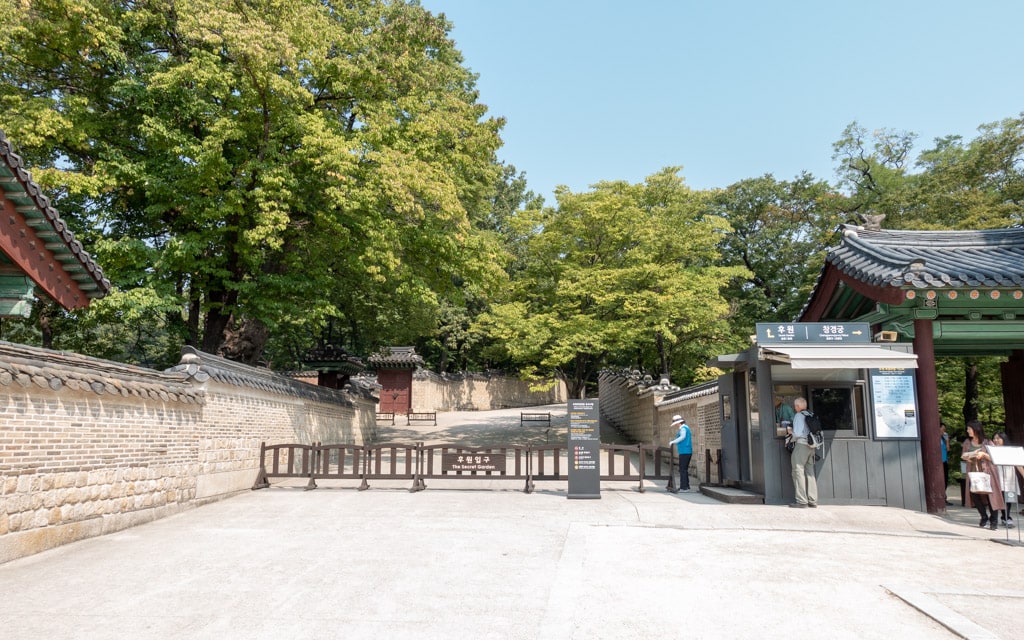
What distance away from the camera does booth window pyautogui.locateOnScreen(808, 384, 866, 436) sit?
33.4 ft

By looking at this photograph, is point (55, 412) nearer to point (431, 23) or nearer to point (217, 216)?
point (217, 216)

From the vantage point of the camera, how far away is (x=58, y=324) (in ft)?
63.0

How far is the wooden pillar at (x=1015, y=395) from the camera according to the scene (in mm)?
12117

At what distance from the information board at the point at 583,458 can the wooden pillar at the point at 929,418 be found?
535 centimetres

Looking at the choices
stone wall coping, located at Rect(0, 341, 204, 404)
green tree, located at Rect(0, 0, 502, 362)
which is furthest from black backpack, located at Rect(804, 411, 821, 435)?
stone wall coping, located at Rect(0, 341, 204, 404)

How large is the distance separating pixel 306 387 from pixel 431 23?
11.1 m

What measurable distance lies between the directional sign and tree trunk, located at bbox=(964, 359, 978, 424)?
37.0ft

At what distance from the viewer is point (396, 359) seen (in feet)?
121

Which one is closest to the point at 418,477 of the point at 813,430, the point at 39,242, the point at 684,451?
the point at 684,451

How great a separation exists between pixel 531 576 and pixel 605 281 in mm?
13742

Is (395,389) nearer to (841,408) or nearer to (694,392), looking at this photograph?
(694,392)

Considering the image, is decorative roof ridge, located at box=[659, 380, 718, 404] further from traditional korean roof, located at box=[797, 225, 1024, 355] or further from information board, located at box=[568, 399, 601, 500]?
information board, located at box=[568, 399, 601, 500]

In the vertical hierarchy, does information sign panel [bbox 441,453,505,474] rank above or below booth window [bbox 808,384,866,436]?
below

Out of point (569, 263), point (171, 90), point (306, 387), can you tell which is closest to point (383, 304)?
point (306, 387)
